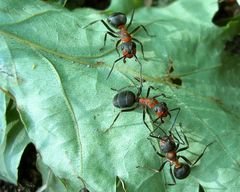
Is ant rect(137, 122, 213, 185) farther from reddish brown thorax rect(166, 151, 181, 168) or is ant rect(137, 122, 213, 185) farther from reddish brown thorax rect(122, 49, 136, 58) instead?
reddish brown thorax rect(122, 49, 136, 58)

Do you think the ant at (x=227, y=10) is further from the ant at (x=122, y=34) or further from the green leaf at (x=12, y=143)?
the green leaf at (x=12, y=143)

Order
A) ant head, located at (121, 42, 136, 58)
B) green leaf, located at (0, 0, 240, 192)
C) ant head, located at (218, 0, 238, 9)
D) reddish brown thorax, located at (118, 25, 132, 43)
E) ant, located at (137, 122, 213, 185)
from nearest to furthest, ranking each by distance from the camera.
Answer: green leaf, located at (0, 0, 240, 192) < ant, located at (137, 122, 213, 185) < ant head, located at (121, 42, 136, 58) < reddish brown thorax, located at (118, 25, 132, 43) < ant head, located at (218, 0, 238, 9)

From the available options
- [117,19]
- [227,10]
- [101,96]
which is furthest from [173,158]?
[227,10]

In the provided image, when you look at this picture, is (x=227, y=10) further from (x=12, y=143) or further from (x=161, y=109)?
(x=12, y=143)

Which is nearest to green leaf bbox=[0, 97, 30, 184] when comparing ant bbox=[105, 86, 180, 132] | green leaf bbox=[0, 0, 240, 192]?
green leaf bbox=[0, 0, 240, 192]

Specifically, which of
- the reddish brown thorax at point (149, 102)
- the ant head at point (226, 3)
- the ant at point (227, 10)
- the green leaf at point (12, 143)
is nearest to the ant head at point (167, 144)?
the reddish brown thorax at point (149, 102)

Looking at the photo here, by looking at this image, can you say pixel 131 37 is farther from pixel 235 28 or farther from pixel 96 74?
pixel 235 28

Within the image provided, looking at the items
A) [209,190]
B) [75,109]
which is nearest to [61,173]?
[75,109]
